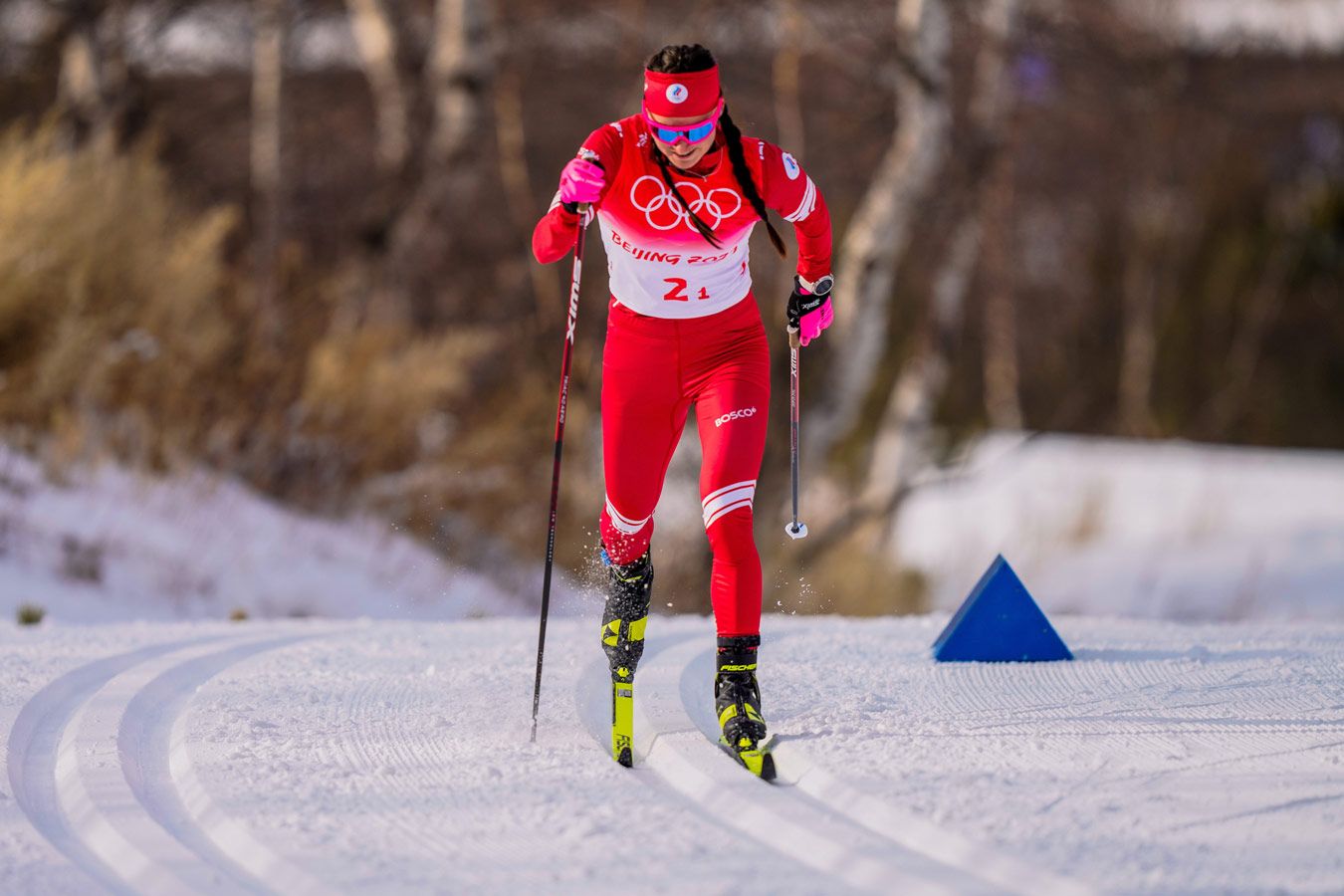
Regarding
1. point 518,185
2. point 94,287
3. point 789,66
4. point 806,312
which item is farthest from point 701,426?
point 518,185

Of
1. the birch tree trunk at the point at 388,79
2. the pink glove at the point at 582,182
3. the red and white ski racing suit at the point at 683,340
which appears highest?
the birch tree trunk at the point at 388,79

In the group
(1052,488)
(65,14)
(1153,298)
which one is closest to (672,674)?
(65,14)

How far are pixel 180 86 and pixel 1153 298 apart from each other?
590 inches

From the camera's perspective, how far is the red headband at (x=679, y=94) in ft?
13.0

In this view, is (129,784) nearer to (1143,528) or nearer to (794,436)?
(794,436)

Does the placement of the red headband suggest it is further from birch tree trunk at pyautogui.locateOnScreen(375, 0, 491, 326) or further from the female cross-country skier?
birch tree trunk at pyautogui.locateOnScreen(375, 0, 491, 326)

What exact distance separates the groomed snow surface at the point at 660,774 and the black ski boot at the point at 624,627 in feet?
0.47

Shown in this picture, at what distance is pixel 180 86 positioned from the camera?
53.7 ft

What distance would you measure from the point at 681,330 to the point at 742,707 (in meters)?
1.09

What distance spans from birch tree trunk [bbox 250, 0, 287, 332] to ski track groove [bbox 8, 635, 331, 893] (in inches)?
222

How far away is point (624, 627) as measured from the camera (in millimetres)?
4195

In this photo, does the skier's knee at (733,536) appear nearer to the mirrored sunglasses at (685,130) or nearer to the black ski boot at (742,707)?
the black ski boot at (742,707)

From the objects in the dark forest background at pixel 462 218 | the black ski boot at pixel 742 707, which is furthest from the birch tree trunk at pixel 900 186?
the black ski boot at pixel 742 707

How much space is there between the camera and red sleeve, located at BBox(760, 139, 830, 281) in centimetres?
420
